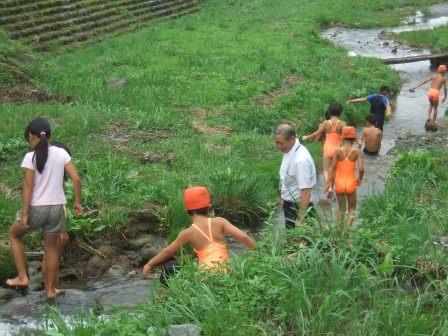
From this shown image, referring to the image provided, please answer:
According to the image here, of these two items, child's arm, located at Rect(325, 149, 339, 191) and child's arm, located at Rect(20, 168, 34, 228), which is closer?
child's arm, located at Rect(20, 168, 34, 228)

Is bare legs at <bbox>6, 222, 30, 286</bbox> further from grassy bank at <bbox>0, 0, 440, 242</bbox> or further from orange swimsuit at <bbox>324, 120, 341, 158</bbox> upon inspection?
orange swimsuit at <bbox>324, 120, 341, 158</bbox>

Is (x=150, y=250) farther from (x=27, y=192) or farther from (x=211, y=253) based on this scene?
(x=211, y=253)

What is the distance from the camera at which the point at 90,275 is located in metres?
8.95

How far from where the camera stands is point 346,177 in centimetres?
941

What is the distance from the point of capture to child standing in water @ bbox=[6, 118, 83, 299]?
711 cm

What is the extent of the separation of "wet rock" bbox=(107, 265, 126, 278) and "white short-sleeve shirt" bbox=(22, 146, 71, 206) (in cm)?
203

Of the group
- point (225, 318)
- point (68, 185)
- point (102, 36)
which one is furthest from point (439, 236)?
point (102, 36)

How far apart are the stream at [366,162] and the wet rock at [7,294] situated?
168 millimetres

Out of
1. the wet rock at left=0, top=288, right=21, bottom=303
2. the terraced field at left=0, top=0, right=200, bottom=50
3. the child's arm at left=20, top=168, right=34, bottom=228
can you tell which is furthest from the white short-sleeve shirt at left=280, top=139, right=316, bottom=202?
the terraced field at left=0, top=0, right=200, bottom=50

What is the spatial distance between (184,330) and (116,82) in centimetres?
1202

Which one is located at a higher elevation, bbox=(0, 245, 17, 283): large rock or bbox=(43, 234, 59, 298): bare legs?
bbox=(43, 234, 59, 298): bare legs

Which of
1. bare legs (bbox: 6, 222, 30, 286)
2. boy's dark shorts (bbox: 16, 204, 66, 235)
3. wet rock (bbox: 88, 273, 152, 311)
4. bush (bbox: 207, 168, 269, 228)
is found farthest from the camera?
bush (bbox: 207, 168, 269, 228)

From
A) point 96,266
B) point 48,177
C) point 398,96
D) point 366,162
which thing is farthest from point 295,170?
point 398,96

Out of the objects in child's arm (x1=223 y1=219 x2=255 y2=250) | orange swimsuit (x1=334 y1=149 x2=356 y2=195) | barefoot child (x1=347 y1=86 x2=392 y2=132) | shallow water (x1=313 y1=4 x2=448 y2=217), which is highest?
child's arm (x1=223 y1=219 x2=255 y2=250)
